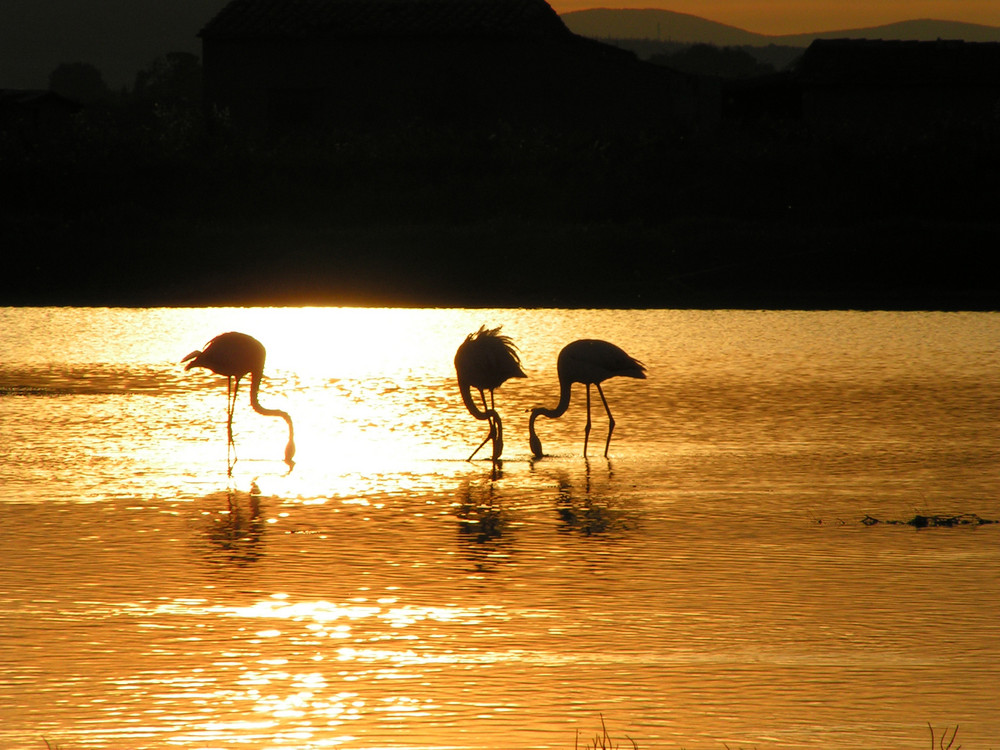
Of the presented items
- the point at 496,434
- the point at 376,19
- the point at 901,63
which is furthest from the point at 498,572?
the point at 376,19

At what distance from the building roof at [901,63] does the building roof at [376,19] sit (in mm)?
8217

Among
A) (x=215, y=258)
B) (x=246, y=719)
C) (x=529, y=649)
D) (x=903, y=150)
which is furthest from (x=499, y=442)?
(x=903, y=150)

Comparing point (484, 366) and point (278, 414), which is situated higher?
point (484, 366)

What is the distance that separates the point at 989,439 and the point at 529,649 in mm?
6978

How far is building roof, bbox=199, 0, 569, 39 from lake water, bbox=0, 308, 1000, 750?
118 feet

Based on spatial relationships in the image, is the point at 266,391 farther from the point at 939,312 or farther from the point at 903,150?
the point at 903,150

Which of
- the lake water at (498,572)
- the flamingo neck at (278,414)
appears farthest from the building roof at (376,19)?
the flamingo neck at (278,414)

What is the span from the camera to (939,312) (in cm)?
2717

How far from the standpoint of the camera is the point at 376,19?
5134 cm

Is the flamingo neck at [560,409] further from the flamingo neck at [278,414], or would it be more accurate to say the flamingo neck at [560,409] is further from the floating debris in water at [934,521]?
the floating debris in water at [934,521]

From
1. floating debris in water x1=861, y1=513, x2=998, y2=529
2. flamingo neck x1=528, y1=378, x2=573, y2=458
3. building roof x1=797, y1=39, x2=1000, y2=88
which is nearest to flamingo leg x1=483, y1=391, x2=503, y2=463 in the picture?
flamingo neck x1=528, y1=378, x2=573, y2=458

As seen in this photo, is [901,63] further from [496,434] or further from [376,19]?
[496,434]

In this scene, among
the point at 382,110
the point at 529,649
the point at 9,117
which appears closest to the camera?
the point at 529,649

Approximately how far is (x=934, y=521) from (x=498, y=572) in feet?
8.71
